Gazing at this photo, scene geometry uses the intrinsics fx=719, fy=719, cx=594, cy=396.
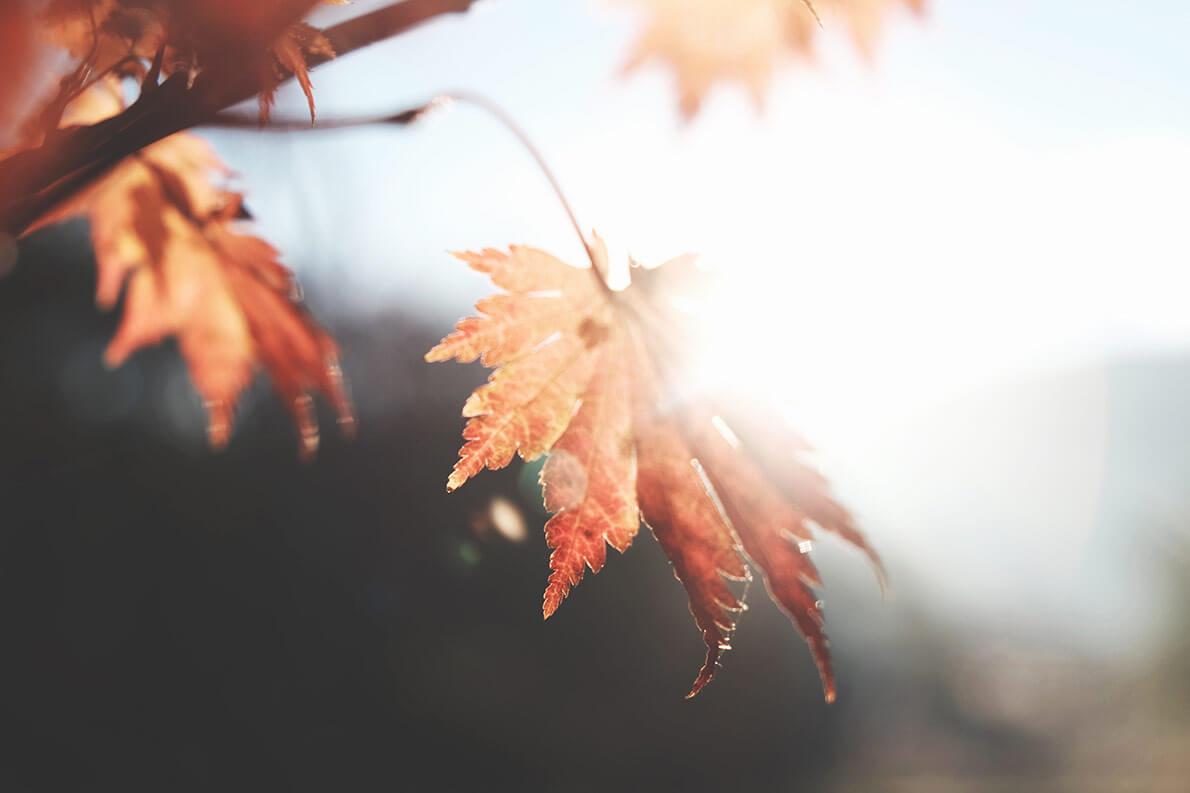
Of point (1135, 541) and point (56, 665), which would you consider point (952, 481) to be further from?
point (56, 665)

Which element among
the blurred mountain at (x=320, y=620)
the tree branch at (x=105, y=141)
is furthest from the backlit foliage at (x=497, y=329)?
the blurred mountain at (x=320, y=620)

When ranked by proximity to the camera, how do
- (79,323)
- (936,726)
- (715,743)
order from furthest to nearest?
(936,726) → (715,743) → (79,323)

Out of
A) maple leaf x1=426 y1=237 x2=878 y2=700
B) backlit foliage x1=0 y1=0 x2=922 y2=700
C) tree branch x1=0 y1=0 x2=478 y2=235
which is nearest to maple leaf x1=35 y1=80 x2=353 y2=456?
backlit foliage x1=0 y1=0 x2=922 y2=700

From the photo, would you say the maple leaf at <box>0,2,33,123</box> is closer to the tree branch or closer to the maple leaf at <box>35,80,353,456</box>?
the tree branch

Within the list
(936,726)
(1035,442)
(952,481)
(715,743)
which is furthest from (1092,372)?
(715,743)

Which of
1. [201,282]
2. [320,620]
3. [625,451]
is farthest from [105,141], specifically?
[320,620]

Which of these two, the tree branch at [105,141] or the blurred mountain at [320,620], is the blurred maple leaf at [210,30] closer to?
the tree branch at [105,141]
